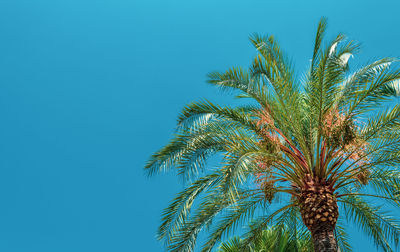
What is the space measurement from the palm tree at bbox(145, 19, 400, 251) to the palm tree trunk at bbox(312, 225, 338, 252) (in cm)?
2

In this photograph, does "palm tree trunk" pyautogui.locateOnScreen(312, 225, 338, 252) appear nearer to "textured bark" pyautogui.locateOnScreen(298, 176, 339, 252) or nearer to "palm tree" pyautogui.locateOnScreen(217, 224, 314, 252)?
"textured bark" pyautogui.locateOnScreen(298, 176, 339, 252)

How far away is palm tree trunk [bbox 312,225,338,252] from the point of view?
9.38m

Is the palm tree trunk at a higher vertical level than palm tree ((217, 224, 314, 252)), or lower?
lower

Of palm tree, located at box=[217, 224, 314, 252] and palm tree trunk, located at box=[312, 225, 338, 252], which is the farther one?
palm tree, located at box=[217, 224, 314, 252]

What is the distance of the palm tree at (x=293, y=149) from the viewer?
9.58m

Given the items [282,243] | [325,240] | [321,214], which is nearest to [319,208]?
[321,214]

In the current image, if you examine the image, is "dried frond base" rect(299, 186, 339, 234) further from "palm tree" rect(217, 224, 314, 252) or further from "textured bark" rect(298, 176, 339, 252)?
"palm tree" rect(217, 224, 314, 252)

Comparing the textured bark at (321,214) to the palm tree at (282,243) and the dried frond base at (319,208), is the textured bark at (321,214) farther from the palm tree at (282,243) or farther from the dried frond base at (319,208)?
the palm tree at (282,243)

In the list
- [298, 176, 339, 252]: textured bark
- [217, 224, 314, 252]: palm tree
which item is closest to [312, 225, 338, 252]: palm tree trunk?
[298, 176, 339, 252]: textured bark

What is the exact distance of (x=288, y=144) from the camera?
10.9 metres

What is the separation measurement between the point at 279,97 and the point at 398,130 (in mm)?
2804

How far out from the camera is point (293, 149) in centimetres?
1041

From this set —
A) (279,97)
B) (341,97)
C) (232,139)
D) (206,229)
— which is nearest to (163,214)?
(206,229)

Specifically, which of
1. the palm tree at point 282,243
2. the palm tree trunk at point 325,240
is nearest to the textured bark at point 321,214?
the palm tree trunk at point 325,240
